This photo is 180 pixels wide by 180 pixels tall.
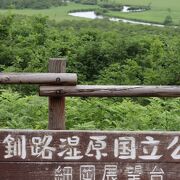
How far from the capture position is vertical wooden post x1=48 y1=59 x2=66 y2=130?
3.13m

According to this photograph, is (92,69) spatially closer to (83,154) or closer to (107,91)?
A: (107,91)

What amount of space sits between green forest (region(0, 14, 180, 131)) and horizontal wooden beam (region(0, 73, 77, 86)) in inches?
73.5

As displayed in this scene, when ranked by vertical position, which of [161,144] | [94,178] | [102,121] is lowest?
[102,121]

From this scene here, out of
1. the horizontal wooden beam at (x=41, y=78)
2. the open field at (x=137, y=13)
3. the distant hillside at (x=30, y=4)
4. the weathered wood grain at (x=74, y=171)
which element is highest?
the horizontal wooden beam at (x=41, y=78)

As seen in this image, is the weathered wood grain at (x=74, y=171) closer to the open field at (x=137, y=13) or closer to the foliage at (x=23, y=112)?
the foliage at (x=23, y=112)

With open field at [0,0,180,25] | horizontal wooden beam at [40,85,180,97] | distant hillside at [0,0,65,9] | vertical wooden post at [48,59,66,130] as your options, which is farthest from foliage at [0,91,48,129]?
distant hillside at [0,0,65,9]

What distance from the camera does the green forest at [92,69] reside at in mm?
5469

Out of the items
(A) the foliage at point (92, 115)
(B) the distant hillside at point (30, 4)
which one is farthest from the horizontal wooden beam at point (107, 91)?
(B) the distant hillside at point (30, 4)

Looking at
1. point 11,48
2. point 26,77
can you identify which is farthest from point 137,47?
point 26,77

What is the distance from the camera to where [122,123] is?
5316 mm

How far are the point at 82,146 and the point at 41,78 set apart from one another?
535 millimetres

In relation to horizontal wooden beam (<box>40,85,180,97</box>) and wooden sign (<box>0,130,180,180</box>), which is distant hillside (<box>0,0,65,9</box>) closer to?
horizontal wooden beam (<box>40,85,180,97</box>)

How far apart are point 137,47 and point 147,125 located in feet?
50.1

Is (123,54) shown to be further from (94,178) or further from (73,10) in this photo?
(73,10)
